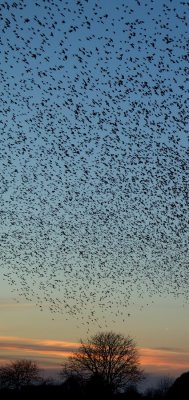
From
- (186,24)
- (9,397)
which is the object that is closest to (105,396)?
(9,397)

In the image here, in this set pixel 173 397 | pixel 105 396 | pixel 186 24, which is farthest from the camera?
pixel 105 396

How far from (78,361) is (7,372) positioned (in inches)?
1612

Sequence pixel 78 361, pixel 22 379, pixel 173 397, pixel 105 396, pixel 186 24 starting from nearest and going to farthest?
pixel 186 24, pixel 173 397, pixel 105 396, pixel 78 361, pixel 22 379

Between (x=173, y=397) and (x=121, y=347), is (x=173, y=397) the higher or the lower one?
the lower one

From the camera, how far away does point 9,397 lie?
357ft

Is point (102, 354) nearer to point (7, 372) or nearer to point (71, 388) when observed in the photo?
point (71, 388)

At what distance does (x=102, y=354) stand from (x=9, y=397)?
831 inches

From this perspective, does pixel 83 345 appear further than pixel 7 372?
No

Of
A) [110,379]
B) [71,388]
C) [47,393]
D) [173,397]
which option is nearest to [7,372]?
[47,393]

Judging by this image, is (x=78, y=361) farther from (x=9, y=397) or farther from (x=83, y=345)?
(x=9, y=397)

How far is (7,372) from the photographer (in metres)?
138

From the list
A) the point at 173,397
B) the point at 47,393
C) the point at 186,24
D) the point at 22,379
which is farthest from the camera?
the point at 22,379

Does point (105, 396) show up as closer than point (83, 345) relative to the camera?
Yes

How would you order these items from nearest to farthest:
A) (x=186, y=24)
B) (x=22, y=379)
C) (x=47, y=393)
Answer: (x=186, y=24) → (x=47, y=393) → (x=22, y=379)
